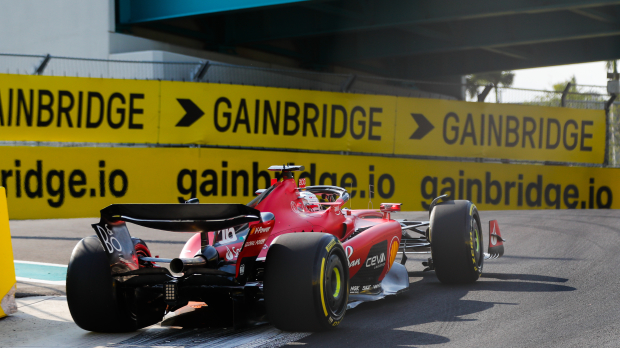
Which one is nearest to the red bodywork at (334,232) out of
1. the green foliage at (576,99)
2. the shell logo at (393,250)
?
the shell logo at (393,250)

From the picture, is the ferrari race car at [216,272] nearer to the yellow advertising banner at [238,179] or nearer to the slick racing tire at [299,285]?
the slick racing tire at [299,285]

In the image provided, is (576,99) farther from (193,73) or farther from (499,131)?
(193,73)

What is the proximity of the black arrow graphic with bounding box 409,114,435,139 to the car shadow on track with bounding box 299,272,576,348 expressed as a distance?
7.32 m

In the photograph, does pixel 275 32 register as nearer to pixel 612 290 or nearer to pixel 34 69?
pixel 34 69

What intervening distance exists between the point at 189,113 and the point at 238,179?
5.27 feet

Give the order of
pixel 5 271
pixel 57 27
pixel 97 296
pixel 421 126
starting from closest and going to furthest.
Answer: pixel 97 296, pixel 5 271, pixel 421 126, pixel 57 27

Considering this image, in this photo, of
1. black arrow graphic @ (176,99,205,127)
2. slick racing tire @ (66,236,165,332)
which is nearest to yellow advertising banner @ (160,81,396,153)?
black arrow graphic @ (176,99,205,127)

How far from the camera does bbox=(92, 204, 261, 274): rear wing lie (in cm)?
446

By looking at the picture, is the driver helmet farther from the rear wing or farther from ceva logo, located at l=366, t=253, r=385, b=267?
the rear wing

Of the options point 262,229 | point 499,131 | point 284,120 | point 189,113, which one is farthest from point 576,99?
point 262,229

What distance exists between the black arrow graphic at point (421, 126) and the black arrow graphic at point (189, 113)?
→ 15.6 feet

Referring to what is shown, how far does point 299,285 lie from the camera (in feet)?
14.4

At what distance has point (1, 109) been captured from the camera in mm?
12078

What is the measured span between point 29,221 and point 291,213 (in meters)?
8.71
